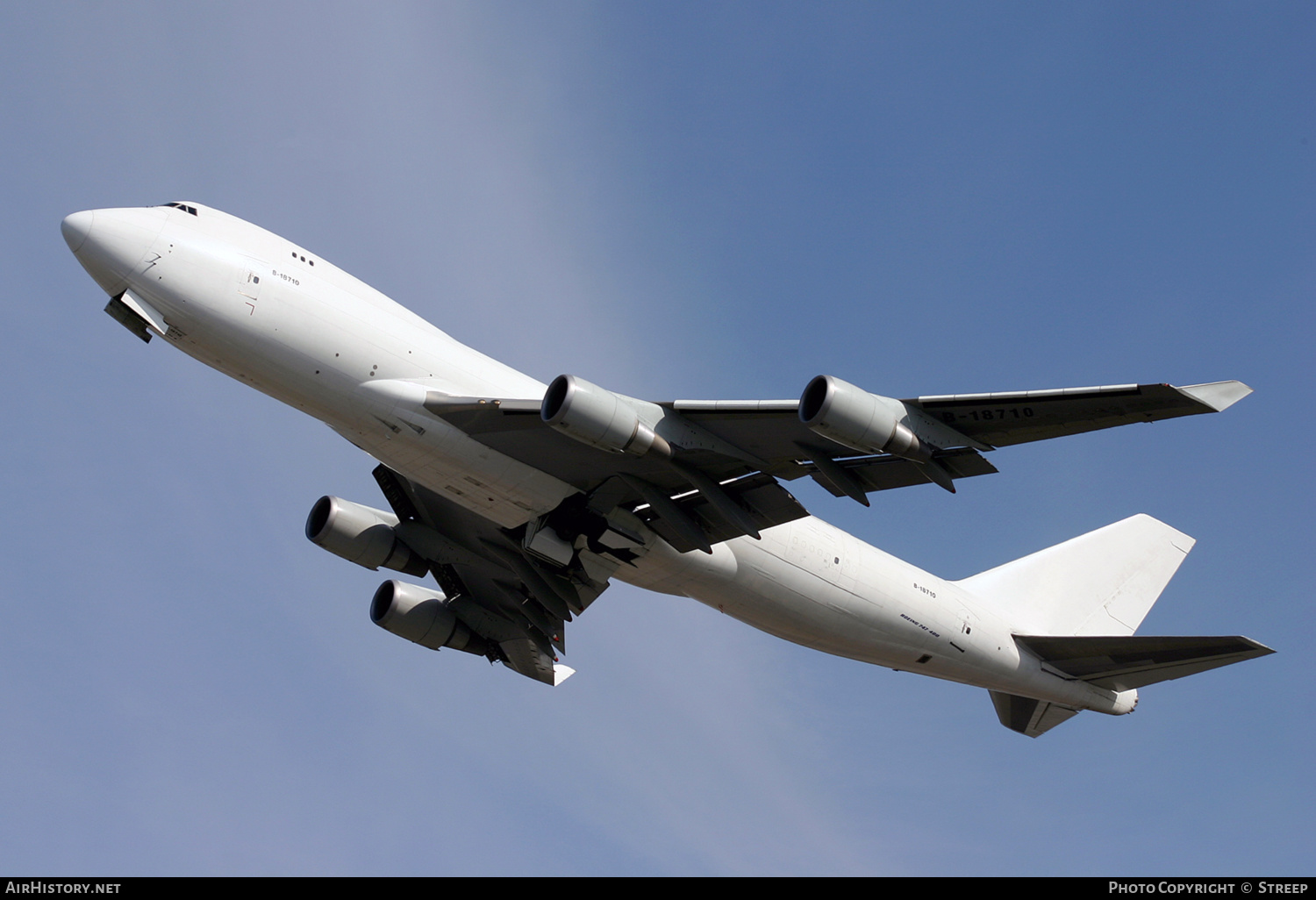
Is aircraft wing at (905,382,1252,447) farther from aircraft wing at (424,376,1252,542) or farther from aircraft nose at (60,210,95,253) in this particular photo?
aircraft nose at (60,210,95,253)

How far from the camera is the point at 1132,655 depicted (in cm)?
2817

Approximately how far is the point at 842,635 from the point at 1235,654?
915cm

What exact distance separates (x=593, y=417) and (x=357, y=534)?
10126mm

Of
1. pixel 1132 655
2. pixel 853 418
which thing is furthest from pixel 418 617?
pixel 1132 655

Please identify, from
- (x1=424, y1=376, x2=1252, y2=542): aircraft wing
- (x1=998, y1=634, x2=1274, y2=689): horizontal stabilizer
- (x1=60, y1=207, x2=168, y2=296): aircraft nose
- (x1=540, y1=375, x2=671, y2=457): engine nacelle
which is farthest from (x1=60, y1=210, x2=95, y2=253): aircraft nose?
(x1=998, y1=634, x2=1274, y2=689): horizontal stabilizer

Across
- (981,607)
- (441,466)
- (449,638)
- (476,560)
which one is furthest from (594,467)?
(981,607)

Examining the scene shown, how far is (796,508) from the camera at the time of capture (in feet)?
73.9

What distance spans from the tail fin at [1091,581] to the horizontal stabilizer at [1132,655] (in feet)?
3.60

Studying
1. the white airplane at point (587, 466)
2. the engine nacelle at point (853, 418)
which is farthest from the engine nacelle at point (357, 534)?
the engine nacelle at point (853, 418)

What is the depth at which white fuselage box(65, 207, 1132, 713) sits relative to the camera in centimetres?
2038

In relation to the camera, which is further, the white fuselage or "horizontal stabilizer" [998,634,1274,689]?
"horizontal stabilizer" [998,634,1274,689]

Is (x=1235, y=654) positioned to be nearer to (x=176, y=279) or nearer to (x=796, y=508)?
(x=796, y=508)

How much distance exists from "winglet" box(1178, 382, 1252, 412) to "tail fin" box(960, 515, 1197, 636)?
1412 centimetres

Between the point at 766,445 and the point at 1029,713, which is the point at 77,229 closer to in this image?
the point at 766,445
